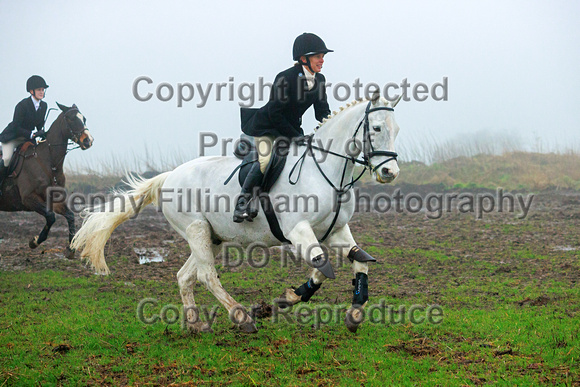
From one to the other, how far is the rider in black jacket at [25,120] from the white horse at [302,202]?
183 inches

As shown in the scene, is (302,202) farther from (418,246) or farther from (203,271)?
(418,246)

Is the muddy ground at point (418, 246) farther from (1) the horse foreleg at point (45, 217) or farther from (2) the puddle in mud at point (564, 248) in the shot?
(1) the horse foreleg at point (45, 217)

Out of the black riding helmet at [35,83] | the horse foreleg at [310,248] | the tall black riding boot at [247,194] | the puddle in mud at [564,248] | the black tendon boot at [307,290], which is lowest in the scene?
the puddle in mud at [564,248]

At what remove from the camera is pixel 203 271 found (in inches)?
247

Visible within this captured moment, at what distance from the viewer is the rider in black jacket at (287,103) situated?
5746 millimetres

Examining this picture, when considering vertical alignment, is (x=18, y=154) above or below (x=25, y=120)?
below

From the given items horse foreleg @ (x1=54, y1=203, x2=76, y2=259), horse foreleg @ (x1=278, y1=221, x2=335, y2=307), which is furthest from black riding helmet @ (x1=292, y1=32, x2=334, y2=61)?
horse foreleg @ (x1=54, y1=203, x2=76, y2=259)

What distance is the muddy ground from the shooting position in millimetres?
8859

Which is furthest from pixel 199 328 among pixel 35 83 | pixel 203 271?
pixel 35 83

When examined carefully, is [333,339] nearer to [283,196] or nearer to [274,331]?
[274,331]

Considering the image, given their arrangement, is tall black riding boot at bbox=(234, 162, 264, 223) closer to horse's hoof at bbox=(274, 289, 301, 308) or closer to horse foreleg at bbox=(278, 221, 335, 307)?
horse foreleg at bbox=(278, 221, 335, 307)

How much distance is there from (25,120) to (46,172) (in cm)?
105

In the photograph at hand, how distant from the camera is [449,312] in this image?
21.6 ft

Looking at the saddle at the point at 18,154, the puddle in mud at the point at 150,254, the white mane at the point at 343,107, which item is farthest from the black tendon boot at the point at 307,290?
the saddle at the point at 18,154
